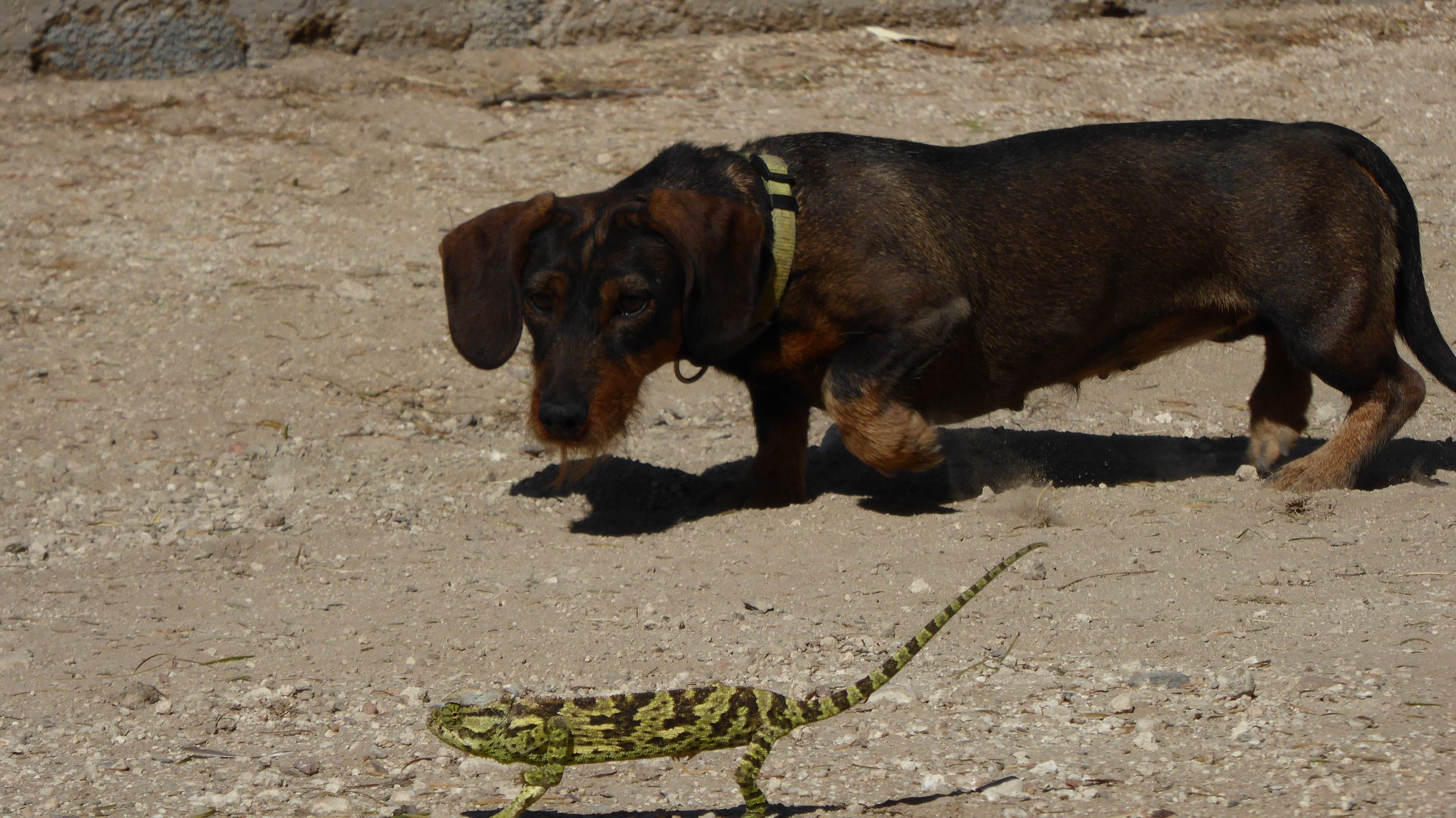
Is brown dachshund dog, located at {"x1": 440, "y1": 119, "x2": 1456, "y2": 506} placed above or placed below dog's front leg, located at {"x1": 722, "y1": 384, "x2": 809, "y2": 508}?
above

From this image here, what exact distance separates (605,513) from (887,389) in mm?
1361

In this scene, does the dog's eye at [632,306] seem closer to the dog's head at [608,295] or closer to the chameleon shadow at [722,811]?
the dog's head at [608,295]

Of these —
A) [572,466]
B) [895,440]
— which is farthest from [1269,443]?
[572,466]

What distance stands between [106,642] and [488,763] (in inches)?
63.6

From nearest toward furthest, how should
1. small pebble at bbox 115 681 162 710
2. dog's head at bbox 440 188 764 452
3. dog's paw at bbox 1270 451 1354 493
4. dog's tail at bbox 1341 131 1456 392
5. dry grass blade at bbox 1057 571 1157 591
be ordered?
small pebble at bbox 115 681 162 710, dry grass blade at bbox 1057 571 1157 591, dog's head at bbox 440 188 764 452, dog's paw at bbox 1270 451 1354 493, dog's tail at bbox 1341 131 1456 392

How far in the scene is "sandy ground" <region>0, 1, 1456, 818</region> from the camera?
355cm

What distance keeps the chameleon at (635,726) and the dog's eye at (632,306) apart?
2391 millimetres

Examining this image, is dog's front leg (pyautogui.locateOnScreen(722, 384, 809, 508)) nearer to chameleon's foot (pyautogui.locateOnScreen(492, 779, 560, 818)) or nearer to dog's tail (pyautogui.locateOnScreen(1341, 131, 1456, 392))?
dog's tail (pyautogui.locateOnScreen(1341, 131, 1456, 392))

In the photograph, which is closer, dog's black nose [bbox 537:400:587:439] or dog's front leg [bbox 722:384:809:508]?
dog's black nose [bbox 537:400:587:439]

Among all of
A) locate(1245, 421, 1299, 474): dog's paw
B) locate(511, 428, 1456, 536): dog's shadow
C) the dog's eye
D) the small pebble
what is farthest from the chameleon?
locate(1245, 421, 1299, 474): dog's paw

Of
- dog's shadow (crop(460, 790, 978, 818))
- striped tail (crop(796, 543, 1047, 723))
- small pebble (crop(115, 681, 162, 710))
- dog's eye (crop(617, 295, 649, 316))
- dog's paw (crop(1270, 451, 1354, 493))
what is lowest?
small pebble (crop(115, 681, 162, 710))

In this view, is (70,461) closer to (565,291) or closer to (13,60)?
(565,291)

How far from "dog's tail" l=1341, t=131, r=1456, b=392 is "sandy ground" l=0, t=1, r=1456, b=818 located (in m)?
0.48

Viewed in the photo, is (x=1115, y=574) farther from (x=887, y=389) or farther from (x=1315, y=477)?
(x=1315, y=477)
